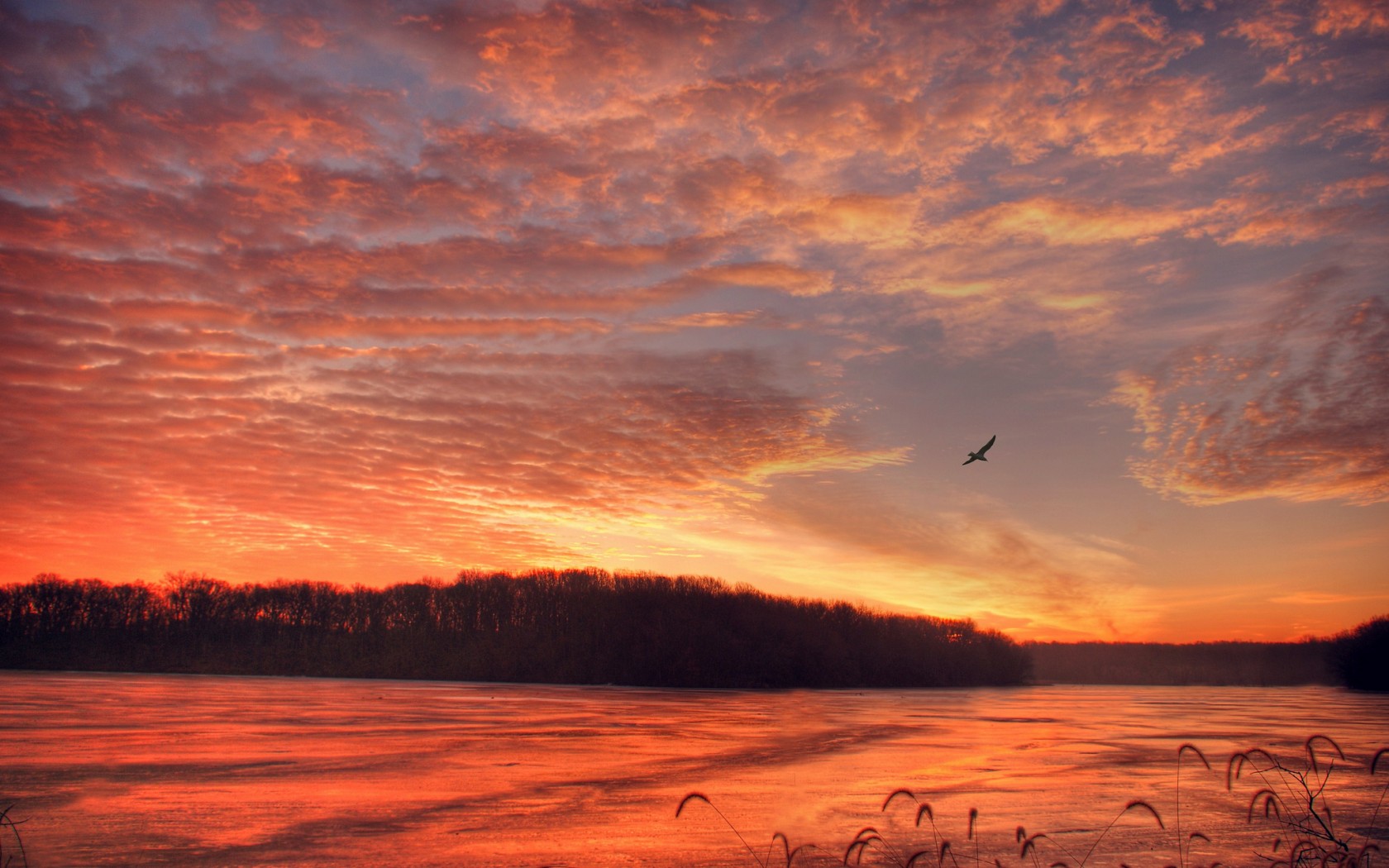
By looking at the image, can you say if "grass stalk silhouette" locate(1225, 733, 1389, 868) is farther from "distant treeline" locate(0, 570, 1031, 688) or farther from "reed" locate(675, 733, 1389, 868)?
"distant treeline" locate(0, 570, 1031, 688)

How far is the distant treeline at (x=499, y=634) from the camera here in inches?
3809

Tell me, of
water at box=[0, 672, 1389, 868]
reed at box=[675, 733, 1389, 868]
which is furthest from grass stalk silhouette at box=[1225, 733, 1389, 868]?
water at box=[0, 672, 1389, 868]

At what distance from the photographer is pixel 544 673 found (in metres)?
95.2

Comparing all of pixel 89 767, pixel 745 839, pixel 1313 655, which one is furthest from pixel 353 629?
pixel 1313 655

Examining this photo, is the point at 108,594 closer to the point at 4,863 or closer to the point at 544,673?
the point at 544,673

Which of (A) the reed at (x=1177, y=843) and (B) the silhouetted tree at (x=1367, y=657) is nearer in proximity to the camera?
(A) the reed at (x=1177, y=843)

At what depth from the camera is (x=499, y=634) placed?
109625mm

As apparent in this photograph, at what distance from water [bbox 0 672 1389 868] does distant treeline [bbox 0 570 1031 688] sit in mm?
73020

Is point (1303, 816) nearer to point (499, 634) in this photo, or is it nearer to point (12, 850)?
point (12, 850)

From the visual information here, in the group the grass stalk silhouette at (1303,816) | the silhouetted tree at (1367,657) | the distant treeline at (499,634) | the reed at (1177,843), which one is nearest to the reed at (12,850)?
the reed at (1177,843)

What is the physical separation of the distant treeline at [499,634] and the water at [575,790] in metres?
73.0

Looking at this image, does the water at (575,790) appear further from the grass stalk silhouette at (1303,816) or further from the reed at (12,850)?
the grass stalk silhouette at (1303,816)

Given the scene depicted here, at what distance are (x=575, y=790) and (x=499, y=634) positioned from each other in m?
103

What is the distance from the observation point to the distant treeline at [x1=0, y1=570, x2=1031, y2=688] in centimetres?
9675
